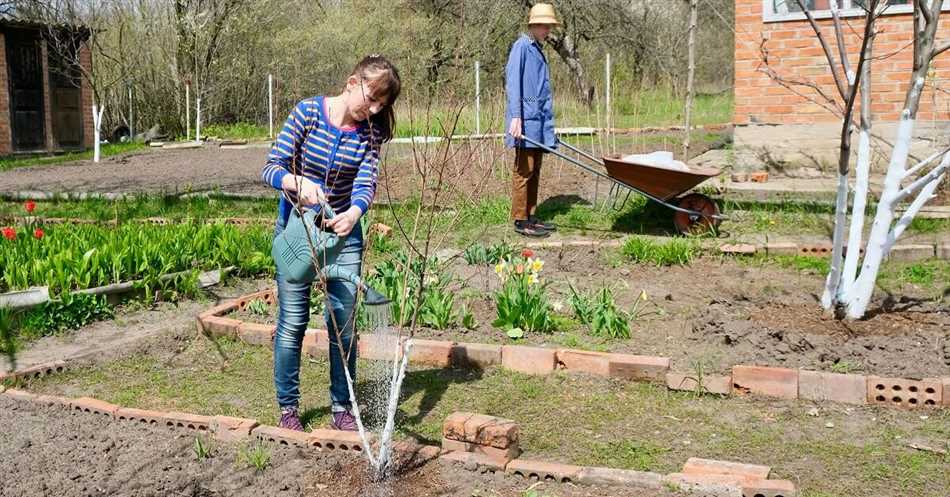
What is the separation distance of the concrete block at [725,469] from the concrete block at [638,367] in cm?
129

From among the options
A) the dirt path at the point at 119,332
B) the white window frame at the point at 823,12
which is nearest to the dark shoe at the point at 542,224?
the dirt path at the point at 119,332

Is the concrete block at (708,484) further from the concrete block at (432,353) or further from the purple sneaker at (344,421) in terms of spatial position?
the concrete block at (432,353)

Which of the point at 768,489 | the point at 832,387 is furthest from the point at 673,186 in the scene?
the point at 768,489

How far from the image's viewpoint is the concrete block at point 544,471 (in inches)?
135

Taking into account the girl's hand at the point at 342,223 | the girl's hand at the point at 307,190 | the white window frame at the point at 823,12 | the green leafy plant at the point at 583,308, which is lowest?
the green leafy plant at the point at 583,308

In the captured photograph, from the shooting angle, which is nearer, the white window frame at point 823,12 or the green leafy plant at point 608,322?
the green leafy plant at point 608,322

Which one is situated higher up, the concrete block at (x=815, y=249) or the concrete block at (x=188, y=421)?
the concrete block at (x=815, y=249)

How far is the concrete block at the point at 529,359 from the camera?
494 cm

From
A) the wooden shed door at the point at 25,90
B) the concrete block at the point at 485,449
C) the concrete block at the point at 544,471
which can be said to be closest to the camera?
the concrete block at the point at 544,471

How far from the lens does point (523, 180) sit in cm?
860

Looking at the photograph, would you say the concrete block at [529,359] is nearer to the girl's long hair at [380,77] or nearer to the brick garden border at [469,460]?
the brick garden border at [469,460]

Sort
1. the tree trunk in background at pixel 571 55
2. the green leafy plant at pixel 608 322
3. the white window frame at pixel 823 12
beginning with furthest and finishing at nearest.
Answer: the tree trunk in background at pixel 571 55, the white window frame at pixel 823 12, the green leafy plant at pixel 608 322

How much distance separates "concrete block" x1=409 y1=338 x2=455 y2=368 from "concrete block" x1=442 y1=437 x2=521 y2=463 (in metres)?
1.40

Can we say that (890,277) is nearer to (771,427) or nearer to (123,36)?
(771,427)
